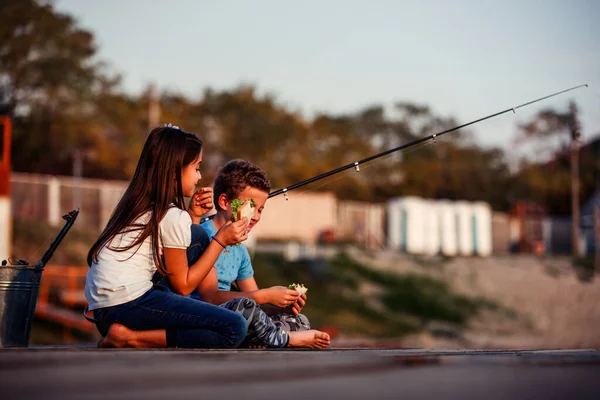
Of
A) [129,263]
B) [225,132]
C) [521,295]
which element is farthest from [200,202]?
[225,132]

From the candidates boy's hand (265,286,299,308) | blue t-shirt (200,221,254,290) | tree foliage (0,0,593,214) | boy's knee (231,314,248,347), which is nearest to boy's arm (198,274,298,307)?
boy's hand (265,286,299,308)

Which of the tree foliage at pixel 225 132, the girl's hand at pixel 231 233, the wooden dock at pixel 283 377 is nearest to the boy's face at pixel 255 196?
the girl's hand at pixel 231 233

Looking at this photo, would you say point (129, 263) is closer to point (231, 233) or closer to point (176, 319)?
point (176, 319)

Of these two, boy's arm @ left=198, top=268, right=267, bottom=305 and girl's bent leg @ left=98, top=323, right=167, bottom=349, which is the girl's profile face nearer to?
boy's arm @ left=198, top=268, right=267, bottom=305

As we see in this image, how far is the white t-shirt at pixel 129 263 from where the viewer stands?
14.5 feet

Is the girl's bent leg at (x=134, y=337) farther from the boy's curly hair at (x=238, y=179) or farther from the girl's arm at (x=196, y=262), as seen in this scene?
Result: the boy's curly hair at (x=238, y=179)

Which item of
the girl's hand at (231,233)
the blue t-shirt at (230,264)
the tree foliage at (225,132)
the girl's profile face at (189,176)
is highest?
the tree foliage at (225,132)

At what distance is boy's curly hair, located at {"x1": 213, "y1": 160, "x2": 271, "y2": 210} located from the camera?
532 centimetres

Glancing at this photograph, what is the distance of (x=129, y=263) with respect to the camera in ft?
14.6

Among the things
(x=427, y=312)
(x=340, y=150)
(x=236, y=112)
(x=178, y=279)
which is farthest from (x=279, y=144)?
(x=178, y=279)

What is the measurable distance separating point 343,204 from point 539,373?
117 ft

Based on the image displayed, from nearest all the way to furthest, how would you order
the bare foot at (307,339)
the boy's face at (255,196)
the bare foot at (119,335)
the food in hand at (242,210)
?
the bare foot at (119,335)
the food in hand at (242,210)
the bare foot at (307,339)
the boy's face at (255,196)

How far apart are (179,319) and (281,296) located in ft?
2.41

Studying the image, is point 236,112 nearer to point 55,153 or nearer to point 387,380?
point 55,153
